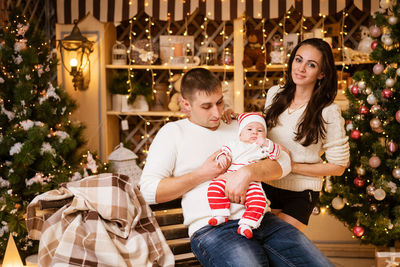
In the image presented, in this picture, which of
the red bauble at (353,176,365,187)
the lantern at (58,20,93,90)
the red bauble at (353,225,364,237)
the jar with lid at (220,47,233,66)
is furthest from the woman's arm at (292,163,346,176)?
the lantern at (58,20,93,90)

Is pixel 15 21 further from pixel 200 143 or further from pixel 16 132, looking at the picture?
pixel 200 143

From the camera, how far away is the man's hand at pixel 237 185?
1489 mm

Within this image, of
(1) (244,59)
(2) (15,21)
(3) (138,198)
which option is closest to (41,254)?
(3) (138,198)

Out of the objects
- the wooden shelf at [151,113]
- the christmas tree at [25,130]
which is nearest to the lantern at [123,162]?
the wooden shelf at [151,113]

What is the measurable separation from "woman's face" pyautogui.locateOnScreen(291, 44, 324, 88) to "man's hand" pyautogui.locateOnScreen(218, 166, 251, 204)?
1.54 ft

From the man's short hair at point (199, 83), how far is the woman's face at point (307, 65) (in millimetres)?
331

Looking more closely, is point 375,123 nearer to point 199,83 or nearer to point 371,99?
point 371,99

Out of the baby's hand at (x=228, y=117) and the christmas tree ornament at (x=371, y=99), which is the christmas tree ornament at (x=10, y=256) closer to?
the baby's hand at (x=228, y=117)

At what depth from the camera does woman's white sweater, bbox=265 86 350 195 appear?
1.74 m

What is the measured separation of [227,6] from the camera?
351cm

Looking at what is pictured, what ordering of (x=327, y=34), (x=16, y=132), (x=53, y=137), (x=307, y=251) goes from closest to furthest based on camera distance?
(x=307, y=251) < (x=16, y=132) < (x=53, y=137) < (x=327, y=34)

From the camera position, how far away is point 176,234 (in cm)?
177

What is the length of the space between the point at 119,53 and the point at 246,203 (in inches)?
97.6

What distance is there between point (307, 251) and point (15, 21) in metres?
2.24
